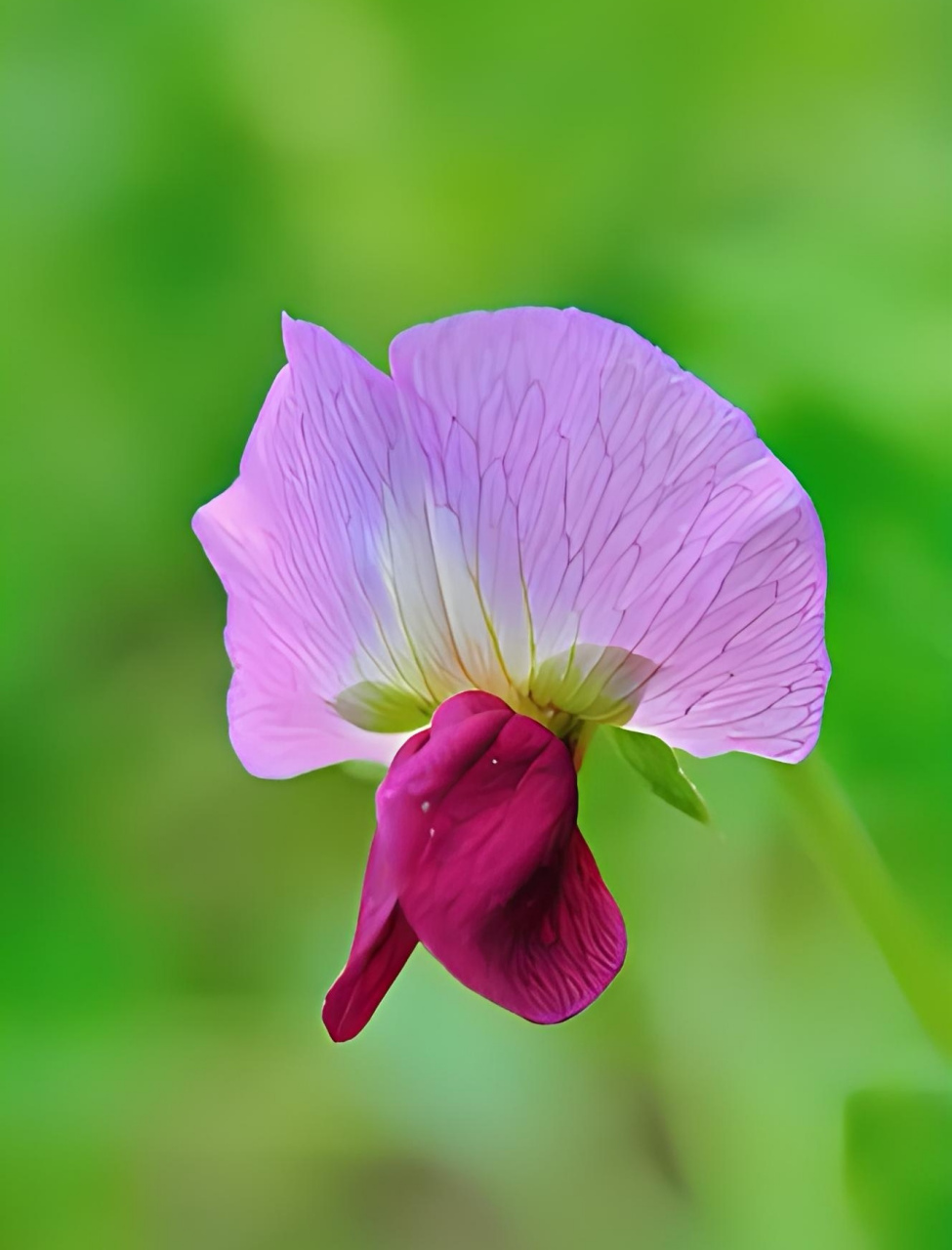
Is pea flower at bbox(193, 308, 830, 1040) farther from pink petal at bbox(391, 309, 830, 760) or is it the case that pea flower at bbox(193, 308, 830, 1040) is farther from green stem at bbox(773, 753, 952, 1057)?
green stem at bbox(773, 753, 952, 1057)

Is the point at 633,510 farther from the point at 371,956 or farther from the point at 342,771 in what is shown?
the point at 342,771

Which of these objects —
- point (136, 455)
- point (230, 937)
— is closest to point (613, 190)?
point (136, 455)

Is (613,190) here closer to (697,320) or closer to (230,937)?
(697,320)

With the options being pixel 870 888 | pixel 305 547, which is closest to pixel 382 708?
pixel 305 547

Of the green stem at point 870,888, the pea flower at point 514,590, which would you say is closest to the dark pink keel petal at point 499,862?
the pea flower at point 514,590

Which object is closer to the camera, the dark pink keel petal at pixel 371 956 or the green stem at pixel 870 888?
the dark pink keel petal at pixel 371 956

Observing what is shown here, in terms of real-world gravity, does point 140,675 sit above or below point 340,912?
above

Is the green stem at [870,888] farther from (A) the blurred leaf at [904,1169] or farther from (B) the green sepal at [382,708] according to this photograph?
(B) the green sepal at [382,708]
